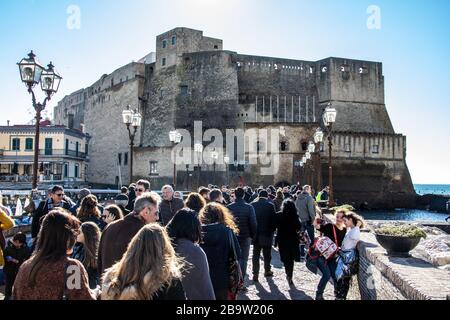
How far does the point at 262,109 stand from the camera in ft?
130

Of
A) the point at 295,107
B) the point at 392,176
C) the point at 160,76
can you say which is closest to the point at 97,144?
the point at 160,76

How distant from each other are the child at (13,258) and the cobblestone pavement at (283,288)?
10.9 ft

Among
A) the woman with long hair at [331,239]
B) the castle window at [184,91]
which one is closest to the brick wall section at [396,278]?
the woman with long hair at [331,239]

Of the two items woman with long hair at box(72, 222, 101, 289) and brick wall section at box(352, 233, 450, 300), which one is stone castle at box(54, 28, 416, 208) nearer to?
brick wall section at box(352, 233, 450, 300)

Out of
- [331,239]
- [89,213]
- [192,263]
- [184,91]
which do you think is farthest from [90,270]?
[184,91]

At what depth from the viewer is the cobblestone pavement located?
6.00 metres

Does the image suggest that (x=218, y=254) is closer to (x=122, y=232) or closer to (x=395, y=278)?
(x=122, y=232)

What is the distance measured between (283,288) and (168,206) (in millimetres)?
2479

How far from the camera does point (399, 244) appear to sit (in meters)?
5.34

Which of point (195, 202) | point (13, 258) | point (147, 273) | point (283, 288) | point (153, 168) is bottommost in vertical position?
point (283, 288)

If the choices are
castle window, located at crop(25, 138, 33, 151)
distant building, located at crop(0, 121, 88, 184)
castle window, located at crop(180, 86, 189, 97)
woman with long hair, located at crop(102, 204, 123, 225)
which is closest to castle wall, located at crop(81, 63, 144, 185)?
distant building, located at crop(0, 121, 88, 184)

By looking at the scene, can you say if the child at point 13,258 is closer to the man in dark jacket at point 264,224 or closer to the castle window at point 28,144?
the man in dark jacket at point 264,224

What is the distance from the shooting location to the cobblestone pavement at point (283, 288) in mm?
6001
